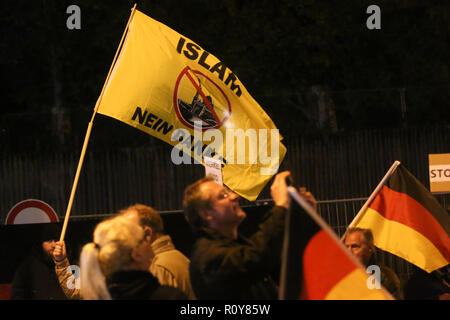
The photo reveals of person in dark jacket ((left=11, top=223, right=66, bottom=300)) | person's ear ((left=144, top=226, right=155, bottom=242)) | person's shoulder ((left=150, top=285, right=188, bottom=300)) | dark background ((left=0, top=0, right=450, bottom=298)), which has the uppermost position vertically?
dark background ((left=0, top=0, right=450, bottom=298))

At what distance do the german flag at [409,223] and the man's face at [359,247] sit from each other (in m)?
0.69

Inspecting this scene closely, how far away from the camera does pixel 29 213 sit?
8.87 m

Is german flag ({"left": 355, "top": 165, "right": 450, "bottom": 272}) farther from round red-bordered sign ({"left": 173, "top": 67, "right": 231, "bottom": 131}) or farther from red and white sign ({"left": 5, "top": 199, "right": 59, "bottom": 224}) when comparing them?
red and white sign ({"left": 5, "top": 199, "right": 59, "bottom": 224})

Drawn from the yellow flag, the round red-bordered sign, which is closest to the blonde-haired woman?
the yellow flag

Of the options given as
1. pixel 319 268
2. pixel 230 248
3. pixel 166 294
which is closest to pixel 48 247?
pixel 166 294

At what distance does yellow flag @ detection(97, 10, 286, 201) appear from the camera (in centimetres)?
699

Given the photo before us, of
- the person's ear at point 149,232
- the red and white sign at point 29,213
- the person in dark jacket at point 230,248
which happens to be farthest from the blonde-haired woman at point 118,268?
the red and white sign at point 29,213

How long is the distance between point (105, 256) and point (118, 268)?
0.09 m

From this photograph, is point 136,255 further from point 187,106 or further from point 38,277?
point 38,277

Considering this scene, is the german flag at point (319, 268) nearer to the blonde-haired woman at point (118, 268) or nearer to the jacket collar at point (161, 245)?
the blonde-haired woman at point (118, 268)

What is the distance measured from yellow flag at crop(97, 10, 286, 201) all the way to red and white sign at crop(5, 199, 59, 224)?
2.24m

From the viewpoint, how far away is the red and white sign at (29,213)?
8.81 m
